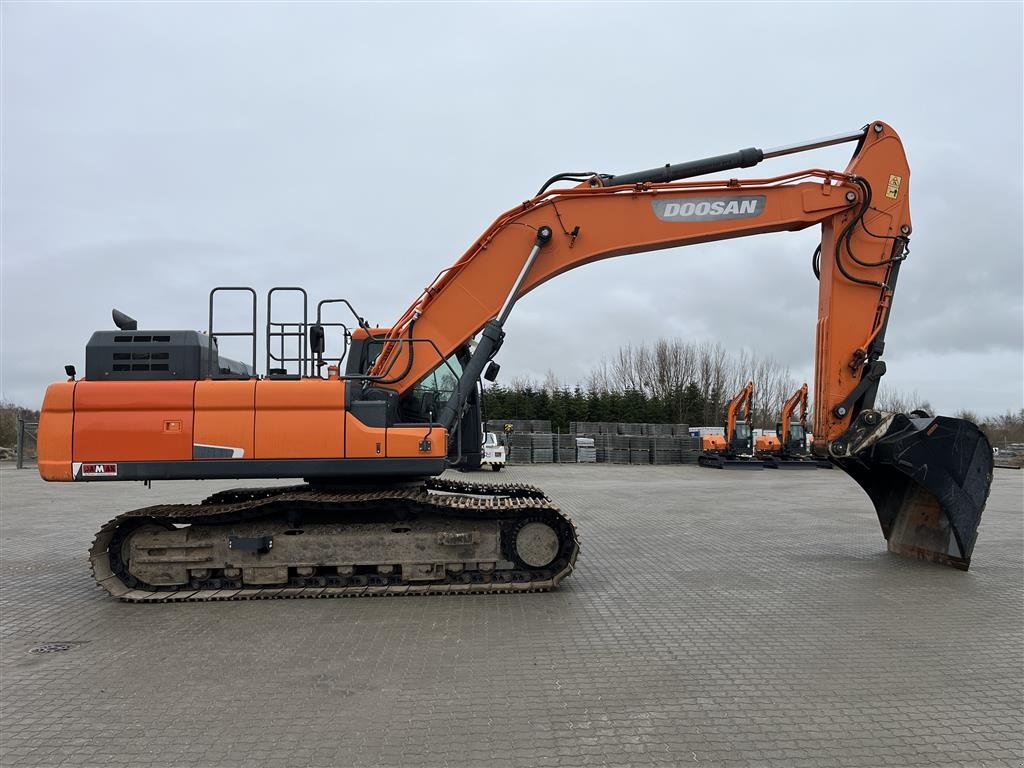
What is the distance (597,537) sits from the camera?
10.2 m

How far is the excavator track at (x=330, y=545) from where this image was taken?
6.81 meters

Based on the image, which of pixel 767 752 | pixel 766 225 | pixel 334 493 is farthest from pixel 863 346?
pixel 334 493

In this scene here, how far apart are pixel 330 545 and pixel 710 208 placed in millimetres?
5491

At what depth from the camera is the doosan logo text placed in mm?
7641

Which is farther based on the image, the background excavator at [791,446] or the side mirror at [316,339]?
the background excavator at [791,446]

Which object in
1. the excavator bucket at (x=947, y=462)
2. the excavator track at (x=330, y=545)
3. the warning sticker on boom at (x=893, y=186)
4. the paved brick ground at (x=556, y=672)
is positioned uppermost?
the warning sticker on boom at (x=893, y=186)

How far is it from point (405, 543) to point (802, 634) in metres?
3.73

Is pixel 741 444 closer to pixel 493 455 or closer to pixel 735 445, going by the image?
pixel 735 445

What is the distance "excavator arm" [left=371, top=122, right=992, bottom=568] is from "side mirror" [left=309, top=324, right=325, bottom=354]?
2.16 feet

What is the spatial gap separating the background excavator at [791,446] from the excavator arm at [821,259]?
80.9 feet

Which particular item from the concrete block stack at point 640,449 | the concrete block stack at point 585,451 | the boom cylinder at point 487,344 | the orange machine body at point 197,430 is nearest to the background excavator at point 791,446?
the concrete block stack at point 640,449

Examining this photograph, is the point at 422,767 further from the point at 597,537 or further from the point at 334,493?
the point at 597,537

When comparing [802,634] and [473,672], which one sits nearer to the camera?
[473,672]

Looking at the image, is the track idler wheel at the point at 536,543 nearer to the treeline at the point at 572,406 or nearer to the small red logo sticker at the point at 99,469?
the small red logo sticker at the point at 99,469
